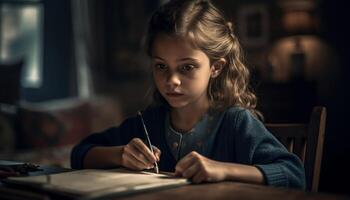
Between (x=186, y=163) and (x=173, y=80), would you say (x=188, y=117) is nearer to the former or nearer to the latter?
(x=173, y=80)

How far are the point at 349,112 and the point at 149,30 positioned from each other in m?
3.55

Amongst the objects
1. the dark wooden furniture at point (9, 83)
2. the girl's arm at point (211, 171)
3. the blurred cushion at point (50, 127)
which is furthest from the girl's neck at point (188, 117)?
the dark wooden furniture at point (9, 83)

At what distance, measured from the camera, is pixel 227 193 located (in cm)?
105

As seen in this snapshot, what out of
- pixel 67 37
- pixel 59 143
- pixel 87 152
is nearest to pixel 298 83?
pixel 59 143

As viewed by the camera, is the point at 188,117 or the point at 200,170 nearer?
the point at 200,170

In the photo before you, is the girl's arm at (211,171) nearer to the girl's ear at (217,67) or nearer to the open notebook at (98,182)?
the open notebook at (98,182)

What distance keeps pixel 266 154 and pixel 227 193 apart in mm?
324

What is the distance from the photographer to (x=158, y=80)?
1.52 metres

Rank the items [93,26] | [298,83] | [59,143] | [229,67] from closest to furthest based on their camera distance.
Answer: [229,67] → [59,143] → [298,83] → [93,26]

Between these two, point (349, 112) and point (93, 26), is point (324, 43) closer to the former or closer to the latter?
point (349, 112)

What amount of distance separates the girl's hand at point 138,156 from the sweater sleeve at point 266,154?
23 cm

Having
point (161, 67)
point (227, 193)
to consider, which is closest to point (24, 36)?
point (161, 67)

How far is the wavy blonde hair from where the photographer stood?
1.61 m

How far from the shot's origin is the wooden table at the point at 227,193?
3.34 ft
